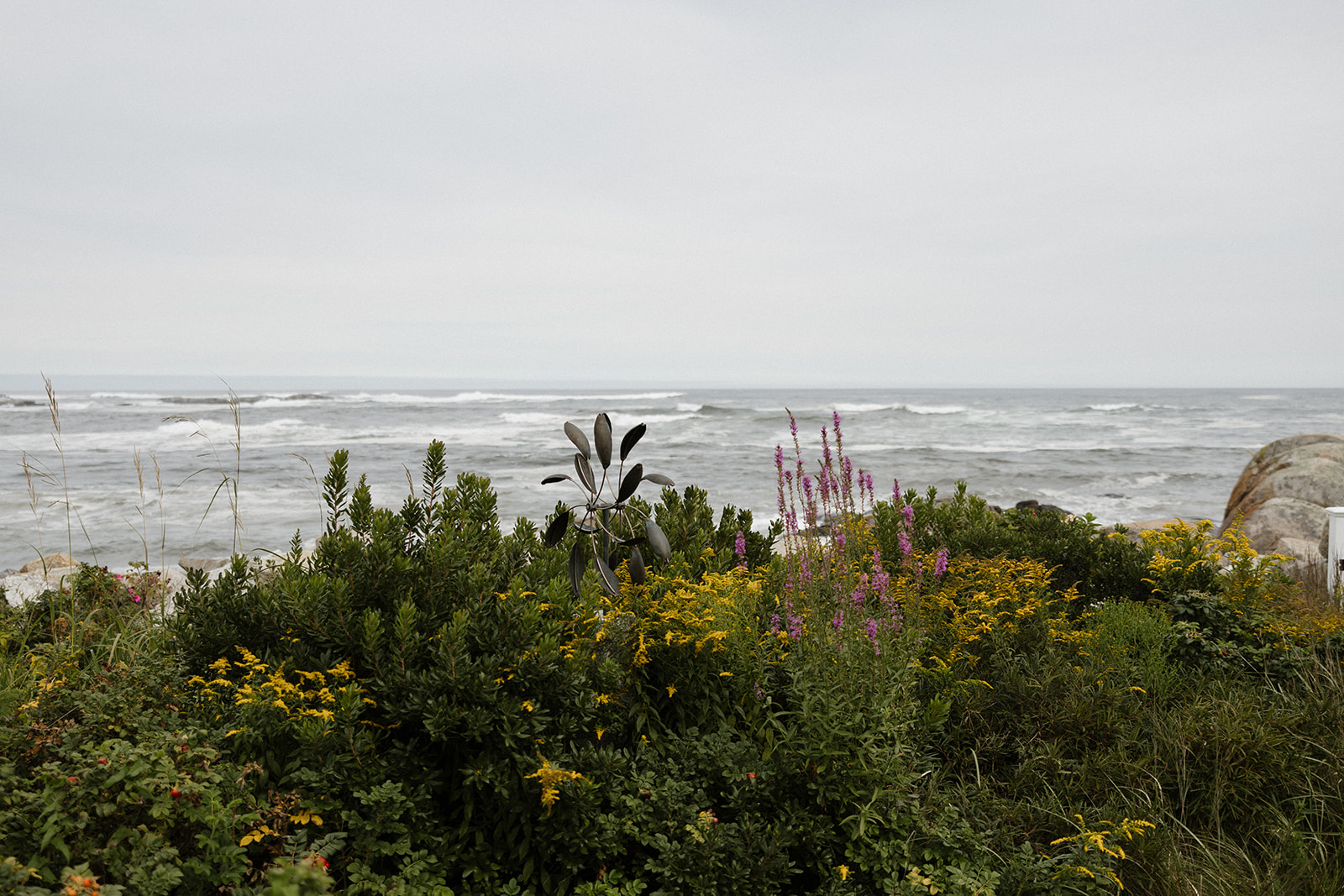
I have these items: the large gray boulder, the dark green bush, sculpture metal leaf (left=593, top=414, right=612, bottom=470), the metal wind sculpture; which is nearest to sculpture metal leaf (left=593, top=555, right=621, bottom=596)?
the metal wind sculpture

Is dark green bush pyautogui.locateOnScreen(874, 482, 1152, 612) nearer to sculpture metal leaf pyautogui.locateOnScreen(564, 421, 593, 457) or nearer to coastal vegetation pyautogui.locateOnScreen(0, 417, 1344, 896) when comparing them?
coastal vegetation pyautogui.locateOnScreen(0, 417, 1344, 896)

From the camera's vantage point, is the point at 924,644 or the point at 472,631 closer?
the point at 472,631

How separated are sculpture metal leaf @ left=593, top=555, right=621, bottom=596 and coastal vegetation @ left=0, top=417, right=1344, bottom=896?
0.07ft

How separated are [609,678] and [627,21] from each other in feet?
26.2

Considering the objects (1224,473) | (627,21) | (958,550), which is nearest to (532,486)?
(627,21)

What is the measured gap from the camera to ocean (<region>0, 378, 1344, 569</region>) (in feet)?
38.3

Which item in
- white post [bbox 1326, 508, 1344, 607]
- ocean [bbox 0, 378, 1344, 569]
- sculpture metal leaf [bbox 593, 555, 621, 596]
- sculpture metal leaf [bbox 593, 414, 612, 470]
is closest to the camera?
sculpture metal leaf [bbox 593, 555, 621, 596]

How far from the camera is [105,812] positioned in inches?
66.1

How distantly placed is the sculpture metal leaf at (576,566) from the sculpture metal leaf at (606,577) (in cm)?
7

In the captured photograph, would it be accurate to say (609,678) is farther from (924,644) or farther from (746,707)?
(924,644)

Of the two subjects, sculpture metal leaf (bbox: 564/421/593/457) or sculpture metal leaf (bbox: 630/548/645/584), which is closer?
sculpture metal leaf (bbox: 630/548/645/584)

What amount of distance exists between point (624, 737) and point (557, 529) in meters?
0.95

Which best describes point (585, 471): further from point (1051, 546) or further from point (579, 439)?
point (1051, 546)

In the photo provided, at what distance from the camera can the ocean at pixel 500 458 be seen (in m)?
11.7
